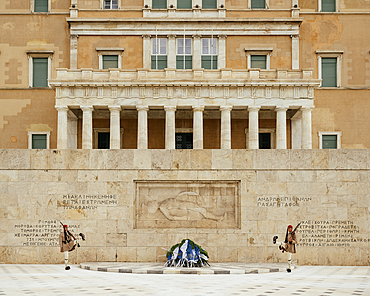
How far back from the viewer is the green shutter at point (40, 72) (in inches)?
1774

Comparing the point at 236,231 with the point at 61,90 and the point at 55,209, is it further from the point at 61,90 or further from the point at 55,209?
the point at 61,90

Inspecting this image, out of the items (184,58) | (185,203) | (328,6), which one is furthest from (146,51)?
(185,203)

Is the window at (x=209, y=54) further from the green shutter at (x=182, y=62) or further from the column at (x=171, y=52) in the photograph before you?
the column at (x=171, y=52)

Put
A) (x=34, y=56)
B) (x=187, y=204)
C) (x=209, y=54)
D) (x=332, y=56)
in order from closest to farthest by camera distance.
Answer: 1. (x=187, y=204)
2. (x=209, y=54)
3. (x=332, y=56)
4. (x=34, y=56)

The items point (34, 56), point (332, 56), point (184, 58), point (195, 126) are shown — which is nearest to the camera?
point (195, 126)

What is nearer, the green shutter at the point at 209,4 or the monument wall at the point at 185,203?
the monument wall at the point at 185,203

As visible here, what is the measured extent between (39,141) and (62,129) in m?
5.83

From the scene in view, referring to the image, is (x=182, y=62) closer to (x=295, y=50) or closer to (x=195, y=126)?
(x=195, y=126)

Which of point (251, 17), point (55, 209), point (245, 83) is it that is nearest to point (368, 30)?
point (251, 17)

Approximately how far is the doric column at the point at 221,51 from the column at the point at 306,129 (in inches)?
332

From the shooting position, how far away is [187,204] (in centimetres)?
2031

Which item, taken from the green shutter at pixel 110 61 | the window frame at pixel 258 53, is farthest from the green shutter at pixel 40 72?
the window frame at pixel 258 53

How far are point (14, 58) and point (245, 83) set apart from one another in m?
21.4

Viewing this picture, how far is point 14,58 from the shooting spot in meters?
45.0
